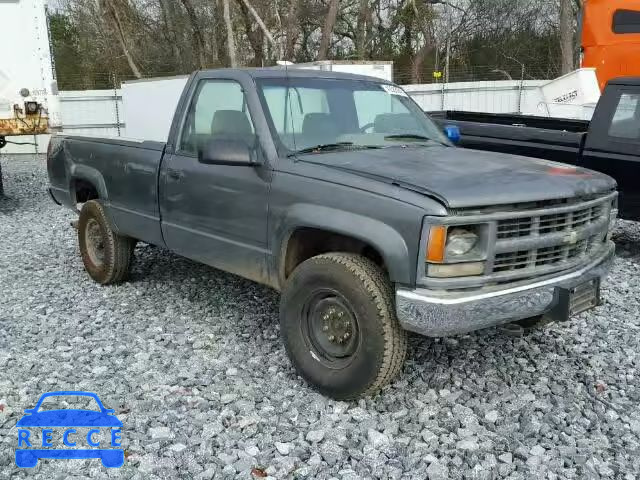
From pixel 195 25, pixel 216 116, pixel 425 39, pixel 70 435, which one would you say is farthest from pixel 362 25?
pixel 70 435

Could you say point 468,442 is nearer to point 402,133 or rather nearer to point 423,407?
point 423,407

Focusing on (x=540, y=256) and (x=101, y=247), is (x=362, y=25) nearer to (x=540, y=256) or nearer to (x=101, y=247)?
(x=101, y=247)

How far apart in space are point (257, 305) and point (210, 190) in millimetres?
1383

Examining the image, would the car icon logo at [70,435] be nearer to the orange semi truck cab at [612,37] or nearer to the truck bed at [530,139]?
the truck bed at [530,139]

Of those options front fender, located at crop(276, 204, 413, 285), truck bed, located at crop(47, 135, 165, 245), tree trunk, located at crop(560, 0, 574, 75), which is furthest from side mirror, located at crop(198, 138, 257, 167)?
tree trunk, located at crop(560, 0, 574, 75)

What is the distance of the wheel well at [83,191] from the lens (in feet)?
19.9

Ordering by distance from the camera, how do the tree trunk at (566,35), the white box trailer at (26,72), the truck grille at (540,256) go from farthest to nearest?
1. the tree trunk at (566,35)
2. the white box trailer at (26,72)
3. the truck grille at (540,256)

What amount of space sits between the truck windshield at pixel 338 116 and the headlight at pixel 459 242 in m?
1.20

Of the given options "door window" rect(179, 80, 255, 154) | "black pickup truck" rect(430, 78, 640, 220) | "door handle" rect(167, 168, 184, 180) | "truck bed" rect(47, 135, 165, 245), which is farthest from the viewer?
"black pickup truck" rect(430, 78, 640, 220)

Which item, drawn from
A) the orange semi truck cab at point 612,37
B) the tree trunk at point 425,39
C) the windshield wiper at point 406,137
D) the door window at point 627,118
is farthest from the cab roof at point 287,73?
the tree trunk at point 425,39

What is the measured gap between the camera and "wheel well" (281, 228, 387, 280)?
148 inches

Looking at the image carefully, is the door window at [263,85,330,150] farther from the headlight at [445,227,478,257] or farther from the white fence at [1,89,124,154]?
the white fence at [1,89,124,154]

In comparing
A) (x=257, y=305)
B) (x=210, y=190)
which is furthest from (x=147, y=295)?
(x=210, y=190)

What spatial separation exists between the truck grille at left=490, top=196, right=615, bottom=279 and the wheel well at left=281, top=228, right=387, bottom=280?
740 mm
